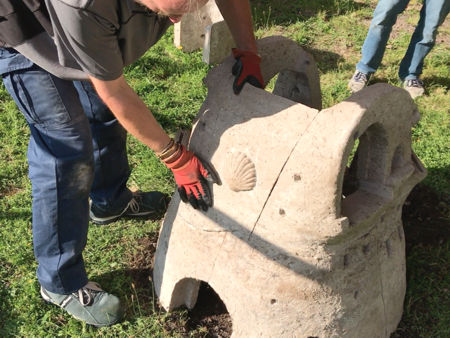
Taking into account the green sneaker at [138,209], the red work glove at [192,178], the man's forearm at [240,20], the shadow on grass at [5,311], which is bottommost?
the shadow on grass at [5,311]

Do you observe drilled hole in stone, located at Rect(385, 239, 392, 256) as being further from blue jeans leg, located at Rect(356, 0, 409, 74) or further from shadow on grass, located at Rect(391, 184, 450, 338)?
blue jeans leg, located at Rect(356, 0, 409, 74)

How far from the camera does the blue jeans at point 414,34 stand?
16.3 feet

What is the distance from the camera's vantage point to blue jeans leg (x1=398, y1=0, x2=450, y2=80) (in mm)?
4945

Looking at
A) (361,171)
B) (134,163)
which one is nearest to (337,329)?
(361,171)

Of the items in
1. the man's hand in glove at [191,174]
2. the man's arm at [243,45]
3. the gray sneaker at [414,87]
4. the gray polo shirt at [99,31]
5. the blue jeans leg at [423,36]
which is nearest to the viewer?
the gray polo shirt at [99,31]

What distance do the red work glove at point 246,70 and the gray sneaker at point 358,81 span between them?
2813mm

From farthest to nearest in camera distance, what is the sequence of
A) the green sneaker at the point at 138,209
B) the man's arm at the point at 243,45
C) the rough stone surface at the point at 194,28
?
1. the rough stone surface at the point at 194,28
2. the green sneaker at the point at 138,209
3. the man's arm at the point at 243,45

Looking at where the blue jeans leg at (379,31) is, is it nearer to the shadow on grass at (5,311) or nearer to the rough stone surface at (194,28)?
the rough stone surface at (194,28)

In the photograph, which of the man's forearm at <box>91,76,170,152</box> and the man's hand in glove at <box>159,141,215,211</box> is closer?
the man's forearm at <box>91,76,170,152</box>

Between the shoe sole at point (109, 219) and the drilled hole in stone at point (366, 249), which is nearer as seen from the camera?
the drilled hole in stone at point (366, 249)

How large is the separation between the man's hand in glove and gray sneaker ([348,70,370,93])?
3211 millimetres

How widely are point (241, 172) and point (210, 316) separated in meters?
1.27

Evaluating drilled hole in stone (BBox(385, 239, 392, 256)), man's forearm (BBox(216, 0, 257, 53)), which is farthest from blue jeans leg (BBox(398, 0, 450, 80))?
drilled hole in stone (BBox(385, 239, 392, 256))

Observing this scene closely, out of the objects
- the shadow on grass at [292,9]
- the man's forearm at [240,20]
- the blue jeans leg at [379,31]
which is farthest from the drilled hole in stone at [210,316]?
the shadow on grass at [292,9]
